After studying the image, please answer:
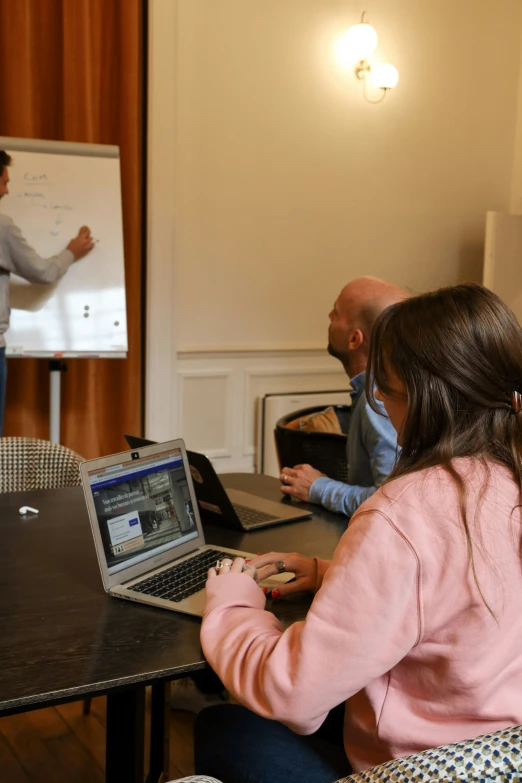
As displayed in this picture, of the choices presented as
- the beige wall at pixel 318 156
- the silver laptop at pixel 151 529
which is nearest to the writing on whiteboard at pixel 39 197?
the beige wall at pixel 318 156

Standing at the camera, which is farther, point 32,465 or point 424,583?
point 32,465

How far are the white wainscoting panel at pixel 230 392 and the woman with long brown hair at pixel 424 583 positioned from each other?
3.19 metres

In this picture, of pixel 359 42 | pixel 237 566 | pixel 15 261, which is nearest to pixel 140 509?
pixel 237 566

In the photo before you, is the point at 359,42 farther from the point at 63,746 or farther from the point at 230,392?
the point at 63,746

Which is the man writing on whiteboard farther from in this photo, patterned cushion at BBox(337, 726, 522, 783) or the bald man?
patterned cushion at BBox(337, 726, 522, 783)

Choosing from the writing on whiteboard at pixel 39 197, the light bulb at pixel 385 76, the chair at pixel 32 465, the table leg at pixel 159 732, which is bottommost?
the table leg at pixel 159 732

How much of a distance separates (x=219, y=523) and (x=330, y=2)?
365cm

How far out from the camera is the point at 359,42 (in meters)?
4.42

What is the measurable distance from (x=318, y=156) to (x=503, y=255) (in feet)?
4.14

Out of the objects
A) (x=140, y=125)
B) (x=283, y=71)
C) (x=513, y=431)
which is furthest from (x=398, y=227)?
(x=513, y=431)

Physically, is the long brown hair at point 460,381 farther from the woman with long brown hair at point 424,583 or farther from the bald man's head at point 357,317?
the bald man's head at point 357,317

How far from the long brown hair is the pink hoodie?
41mm

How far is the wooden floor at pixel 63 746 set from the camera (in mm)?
2018

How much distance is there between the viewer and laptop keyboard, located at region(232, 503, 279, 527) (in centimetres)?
177
